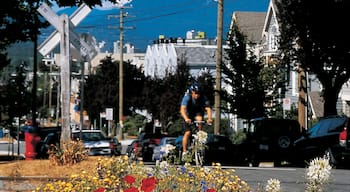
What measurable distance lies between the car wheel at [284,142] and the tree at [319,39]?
357cm

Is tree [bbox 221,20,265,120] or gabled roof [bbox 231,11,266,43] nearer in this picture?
tree [bbox 221,20,265,120]

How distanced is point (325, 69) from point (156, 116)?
33.2 metres

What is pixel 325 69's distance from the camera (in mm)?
29438

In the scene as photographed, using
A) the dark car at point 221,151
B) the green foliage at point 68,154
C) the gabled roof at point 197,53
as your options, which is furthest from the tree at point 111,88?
the green foliage at point 68,154

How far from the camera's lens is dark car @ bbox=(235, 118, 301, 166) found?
1036 inches

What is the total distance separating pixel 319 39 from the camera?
28.1 m

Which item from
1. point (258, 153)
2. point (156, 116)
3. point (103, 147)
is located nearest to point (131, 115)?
point (156, 116)

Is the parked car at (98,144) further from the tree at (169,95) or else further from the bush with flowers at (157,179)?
the tree at (169,95)

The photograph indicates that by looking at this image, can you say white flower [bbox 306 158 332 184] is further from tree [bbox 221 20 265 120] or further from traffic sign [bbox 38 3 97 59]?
tree [bbox 221 20 265 120]

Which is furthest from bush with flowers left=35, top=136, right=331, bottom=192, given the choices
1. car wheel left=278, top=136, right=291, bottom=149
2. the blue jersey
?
car wheel left=278, top=136, right=291, bottom=149

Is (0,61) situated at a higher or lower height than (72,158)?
higher

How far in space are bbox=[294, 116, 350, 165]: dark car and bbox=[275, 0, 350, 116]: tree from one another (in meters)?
4.82

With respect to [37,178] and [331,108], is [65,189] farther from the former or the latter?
[331,108]

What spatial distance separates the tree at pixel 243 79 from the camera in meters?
35.2
